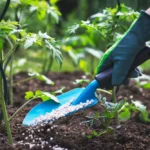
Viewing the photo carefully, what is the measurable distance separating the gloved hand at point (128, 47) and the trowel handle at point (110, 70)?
5 cm

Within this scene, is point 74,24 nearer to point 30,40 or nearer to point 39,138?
point 30,40

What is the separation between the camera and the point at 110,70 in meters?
2.24

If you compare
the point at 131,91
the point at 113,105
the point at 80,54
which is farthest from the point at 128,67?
the point at 80,54

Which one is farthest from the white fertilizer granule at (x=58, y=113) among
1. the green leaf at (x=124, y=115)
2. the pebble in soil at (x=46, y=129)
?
the green leaf at (x=124, y=115)

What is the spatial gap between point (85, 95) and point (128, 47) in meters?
0.40

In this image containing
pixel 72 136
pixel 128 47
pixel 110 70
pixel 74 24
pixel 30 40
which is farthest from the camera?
pixel 74 24

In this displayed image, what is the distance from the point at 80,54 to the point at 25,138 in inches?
74.0

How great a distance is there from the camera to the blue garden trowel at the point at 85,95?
7.23ft

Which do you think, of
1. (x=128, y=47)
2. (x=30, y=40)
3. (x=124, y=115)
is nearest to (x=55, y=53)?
(x=30, y=40)

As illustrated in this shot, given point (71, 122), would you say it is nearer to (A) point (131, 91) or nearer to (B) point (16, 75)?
(A) point (131, 91)

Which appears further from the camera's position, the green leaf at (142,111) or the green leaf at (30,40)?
the green leaf at (142,111)

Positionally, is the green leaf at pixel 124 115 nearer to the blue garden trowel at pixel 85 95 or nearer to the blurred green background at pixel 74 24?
the blue garden trowel at pixel 85 95

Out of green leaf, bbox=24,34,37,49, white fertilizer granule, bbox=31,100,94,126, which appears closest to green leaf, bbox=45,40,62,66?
green leaf, bbox=24,34,37,49

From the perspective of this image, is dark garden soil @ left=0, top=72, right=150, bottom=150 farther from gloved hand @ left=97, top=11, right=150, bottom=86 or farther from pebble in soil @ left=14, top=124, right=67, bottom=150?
gloved hand @ left=97, top=11, right=150, bottom=86
